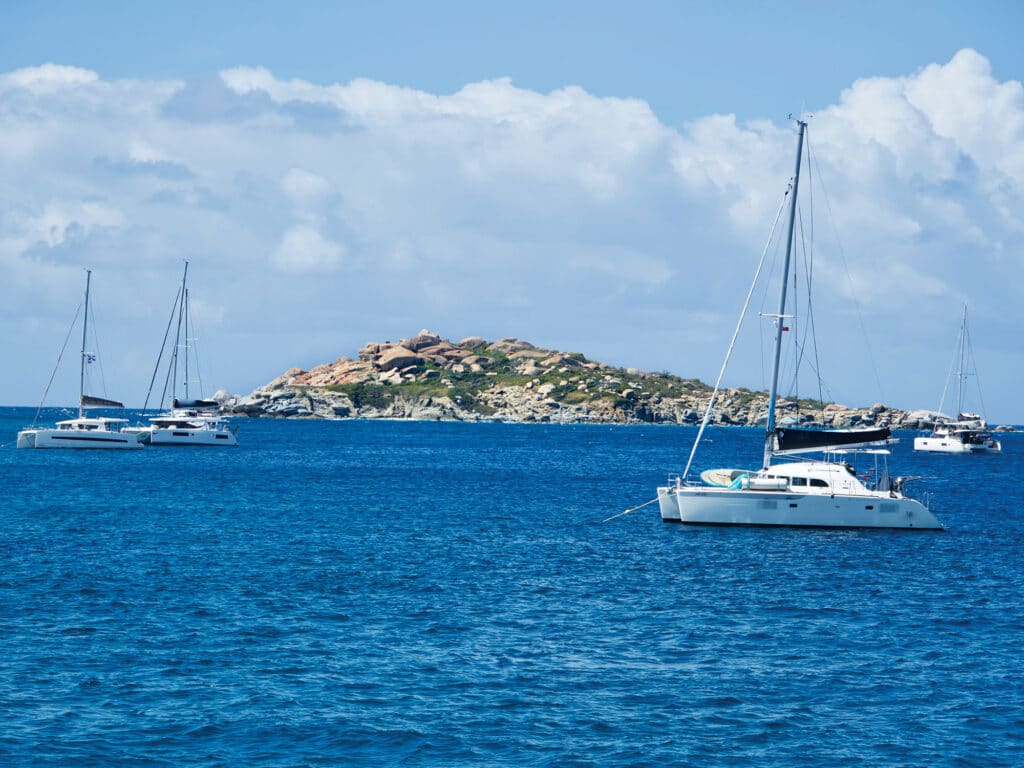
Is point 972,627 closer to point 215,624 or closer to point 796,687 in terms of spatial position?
point 796,687

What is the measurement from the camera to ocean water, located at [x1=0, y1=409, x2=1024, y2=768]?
66.2 feet

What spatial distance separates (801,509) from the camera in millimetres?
47344

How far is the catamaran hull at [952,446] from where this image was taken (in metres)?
144

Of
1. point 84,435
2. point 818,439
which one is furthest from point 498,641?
point 84,435

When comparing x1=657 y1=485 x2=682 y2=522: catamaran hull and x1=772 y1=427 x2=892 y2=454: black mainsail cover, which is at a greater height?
x1=772 y1=427 x2=892 y2=454: black mainsail cover

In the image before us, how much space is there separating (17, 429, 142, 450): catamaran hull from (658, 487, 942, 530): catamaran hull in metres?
72.7

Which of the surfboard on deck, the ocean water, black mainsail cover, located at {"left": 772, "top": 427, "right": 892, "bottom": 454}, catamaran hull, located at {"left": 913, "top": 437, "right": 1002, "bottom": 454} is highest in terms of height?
black mainsail cover, located at {"left": 772, "top": 427, "right": 892, "bottom": 454}

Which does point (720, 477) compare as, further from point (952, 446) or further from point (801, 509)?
point (952, 446)

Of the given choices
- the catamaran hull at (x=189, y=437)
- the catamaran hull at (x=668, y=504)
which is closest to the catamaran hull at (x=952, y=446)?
the catamaran hull at (x=189, y=437)

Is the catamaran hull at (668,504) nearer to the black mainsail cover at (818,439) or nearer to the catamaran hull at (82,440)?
the black mainsail cover at (818,439)

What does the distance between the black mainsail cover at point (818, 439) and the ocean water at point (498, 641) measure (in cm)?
484

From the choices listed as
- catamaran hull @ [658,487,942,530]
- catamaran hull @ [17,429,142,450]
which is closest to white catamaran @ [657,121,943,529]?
catamaran hull @ [658,487,942,530]

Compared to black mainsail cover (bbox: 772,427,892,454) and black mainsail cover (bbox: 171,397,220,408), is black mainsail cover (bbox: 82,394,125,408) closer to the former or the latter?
black mainsail cover (bbox: 171,397,220,408)

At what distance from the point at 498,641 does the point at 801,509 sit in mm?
24256
